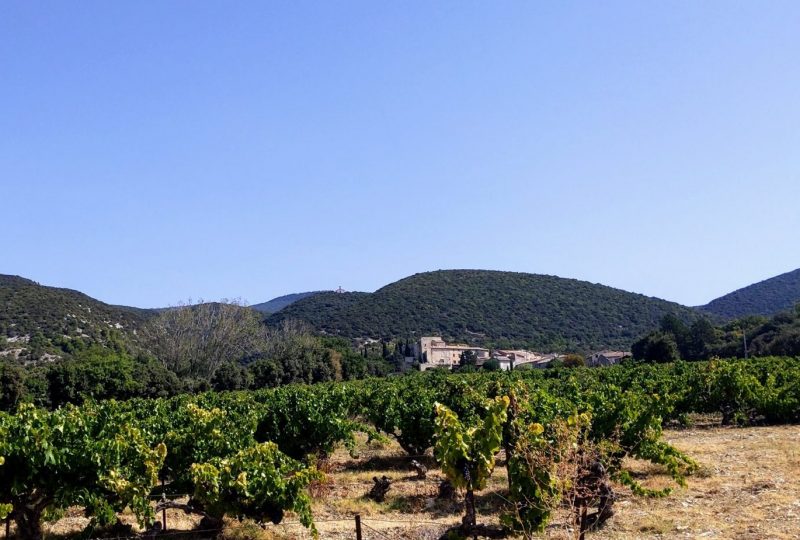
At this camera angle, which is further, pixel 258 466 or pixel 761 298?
pixel 761 298

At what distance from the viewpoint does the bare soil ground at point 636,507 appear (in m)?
10.4

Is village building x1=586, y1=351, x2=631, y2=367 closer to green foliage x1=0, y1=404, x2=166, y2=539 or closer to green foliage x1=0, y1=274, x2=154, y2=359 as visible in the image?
green foliage x1=0, y1=274, x2=154, y2=359

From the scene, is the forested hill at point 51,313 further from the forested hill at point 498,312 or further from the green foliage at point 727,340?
the green foliage at point 727,340

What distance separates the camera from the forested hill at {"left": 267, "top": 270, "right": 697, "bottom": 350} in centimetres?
11181

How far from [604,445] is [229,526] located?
629 centimetres

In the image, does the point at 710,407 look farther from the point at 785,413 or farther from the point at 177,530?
the point at 177,530

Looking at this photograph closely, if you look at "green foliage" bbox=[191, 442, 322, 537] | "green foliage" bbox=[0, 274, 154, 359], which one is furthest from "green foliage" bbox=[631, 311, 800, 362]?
"green foliage" bbox=[0, 274, 154, 359]

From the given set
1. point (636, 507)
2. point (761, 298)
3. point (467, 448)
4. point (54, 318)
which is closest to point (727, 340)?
point (636, 507)

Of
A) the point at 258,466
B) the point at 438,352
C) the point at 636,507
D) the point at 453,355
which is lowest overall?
the point at 636,507

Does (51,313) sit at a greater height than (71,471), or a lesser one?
greater

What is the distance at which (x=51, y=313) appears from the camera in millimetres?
68125

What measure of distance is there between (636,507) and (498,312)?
109 meters

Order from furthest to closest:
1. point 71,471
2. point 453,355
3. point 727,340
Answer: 1. point 453,355
2. point 727,340
3. point 71,471

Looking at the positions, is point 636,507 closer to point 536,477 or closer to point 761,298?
Answer: point 536,477
